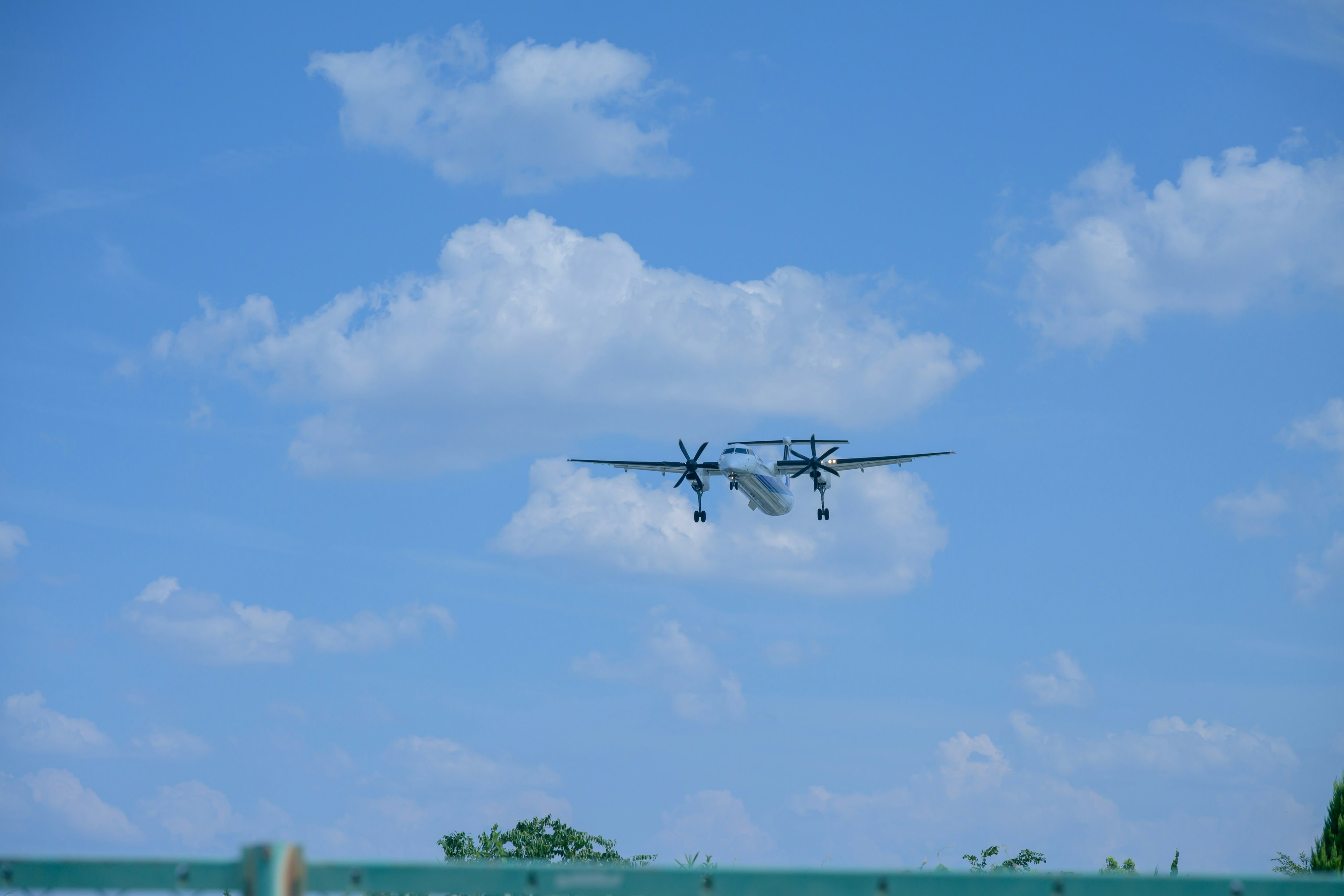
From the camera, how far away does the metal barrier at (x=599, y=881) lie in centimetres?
742

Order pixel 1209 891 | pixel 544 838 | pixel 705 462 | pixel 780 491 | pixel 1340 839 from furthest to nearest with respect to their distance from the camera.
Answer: pixel 544 838
pixel 705 462
pixel 780 491
pixel 1340 839
pixel 1209 891

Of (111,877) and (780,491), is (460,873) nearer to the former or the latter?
(111,877)

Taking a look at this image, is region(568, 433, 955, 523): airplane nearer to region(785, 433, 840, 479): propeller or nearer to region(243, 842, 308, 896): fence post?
region(785, 433, 840, 479): propeller

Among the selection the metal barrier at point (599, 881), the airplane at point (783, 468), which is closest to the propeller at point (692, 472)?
the airplane at point (783, 468)

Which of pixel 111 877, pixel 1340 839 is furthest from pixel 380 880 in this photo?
pixel 1340 839

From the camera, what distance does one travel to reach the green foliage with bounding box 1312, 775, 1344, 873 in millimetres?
40906

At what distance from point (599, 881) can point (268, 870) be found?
2.07m

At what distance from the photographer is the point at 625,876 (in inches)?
299

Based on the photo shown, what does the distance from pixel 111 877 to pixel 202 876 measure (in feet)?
1.93

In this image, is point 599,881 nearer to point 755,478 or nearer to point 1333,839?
point 1333,839

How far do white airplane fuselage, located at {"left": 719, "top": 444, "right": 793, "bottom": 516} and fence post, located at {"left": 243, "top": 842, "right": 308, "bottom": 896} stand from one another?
5431 cm

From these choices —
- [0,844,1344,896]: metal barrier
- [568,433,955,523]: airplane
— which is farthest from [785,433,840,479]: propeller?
[0,844,1344,896]: metal barrier

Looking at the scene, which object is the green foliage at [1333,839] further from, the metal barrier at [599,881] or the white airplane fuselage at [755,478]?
the metal barrier at [599,881]

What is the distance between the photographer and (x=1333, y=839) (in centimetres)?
4162
